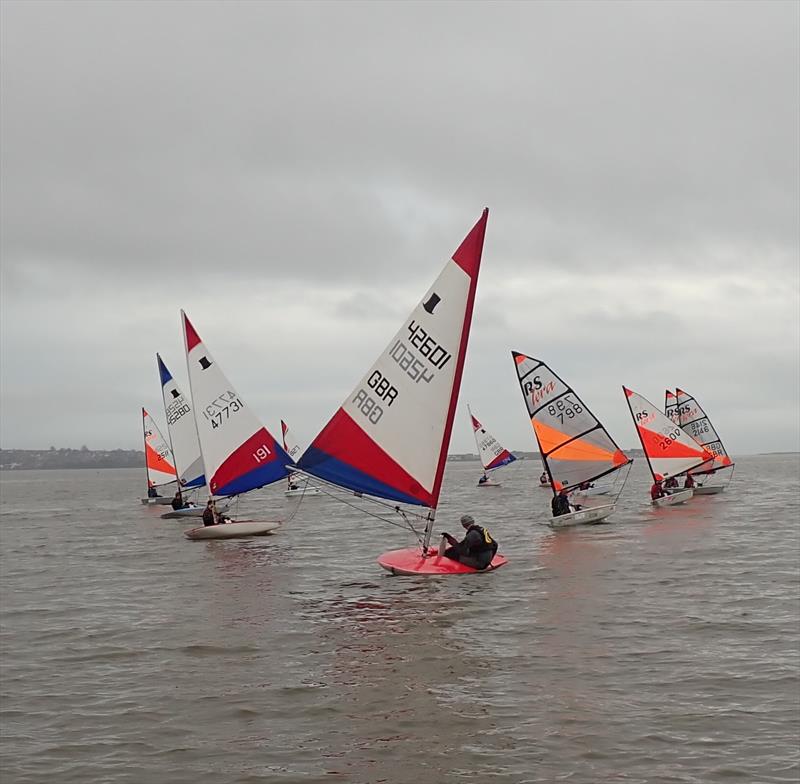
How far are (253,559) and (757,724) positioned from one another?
18049 millimetres

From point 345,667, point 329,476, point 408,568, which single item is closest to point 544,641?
point 345,667

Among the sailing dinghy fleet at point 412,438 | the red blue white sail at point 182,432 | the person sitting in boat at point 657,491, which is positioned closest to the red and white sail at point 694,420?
the sailing dinghy fleet at point 412,438

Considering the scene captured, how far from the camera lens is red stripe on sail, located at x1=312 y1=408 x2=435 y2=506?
19859 millimetres

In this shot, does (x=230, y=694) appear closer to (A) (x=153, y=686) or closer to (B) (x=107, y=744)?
(A) (x=153, y=686)

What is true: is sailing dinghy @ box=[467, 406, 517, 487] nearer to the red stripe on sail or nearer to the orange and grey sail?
the orange and grey sail

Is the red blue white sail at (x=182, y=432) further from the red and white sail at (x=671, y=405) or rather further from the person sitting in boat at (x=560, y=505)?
the red and white sail at (x=671, y=405)

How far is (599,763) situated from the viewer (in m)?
8.86

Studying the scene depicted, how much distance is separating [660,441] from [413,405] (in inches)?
1040

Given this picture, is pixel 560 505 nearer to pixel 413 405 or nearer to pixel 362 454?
pixel 362 454

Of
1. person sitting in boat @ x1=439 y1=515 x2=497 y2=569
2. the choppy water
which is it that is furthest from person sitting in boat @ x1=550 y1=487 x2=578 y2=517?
person sitting in boat @ x1=439 y1=515 x2=497 y2=569

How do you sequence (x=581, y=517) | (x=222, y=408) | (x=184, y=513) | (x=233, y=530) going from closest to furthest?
1. (x=233, y=530)
2. (x=581, y=517)
3. (x=222, y=408)
4. (x=184, y=513)

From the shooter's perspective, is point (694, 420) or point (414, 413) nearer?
point (414, 413)

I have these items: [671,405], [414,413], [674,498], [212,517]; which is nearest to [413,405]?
[414,413]

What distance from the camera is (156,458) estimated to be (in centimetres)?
5975
